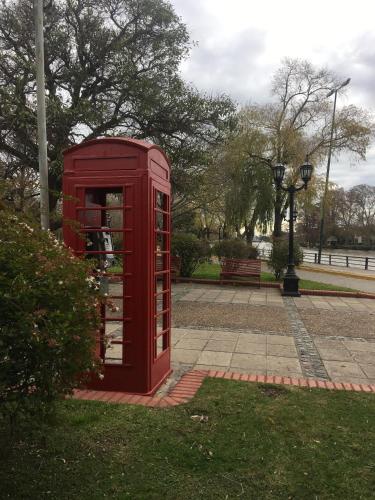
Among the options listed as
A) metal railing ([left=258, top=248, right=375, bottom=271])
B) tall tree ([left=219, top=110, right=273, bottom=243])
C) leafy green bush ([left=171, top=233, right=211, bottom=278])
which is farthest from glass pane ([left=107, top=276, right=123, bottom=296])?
tall tree ([left=219, top=110, right=273, bottom=243])

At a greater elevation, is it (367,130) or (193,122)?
(367,130)

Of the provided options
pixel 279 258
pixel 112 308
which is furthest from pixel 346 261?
pixel 112 308

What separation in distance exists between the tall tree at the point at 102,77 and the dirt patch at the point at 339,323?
25.0ft

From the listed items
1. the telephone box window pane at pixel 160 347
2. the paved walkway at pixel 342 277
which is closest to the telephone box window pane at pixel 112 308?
the telephone box window pane at pixel 160 347

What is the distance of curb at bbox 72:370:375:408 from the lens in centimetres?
433

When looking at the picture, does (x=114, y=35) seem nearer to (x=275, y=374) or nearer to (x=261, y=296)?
(x=261, y=296)

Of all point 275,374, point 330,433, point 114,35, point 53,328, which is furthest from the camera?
point 114,35

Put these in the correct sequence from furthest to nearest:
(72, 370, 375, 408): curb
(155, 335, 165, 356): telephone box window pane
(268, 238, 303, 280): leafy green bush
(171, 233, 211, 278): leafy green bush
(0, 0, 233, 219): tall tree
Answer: (268, 238, 303, 280): leafy green bush, (171, 233, 211, 278): leafy green bush, (0, 0, 233, 219): tall tree, (155, 335, 165, 356): telephone box window pane, (72, 370, 375, 408): curb

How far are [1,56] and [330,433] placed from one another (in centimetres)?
1340

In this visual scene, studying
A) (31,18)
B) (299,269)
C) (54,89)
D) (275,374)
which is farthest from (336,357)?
(299,269)

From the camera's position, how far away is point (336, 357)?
6.29 m

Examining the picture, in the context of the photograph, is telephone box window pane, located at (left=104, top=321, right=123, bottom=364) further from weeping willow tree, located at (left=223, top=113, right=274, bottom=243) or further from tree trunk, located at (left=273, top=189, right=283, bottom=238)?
tree trunk, located at (left=273, top=189, right=283, bottom=238)

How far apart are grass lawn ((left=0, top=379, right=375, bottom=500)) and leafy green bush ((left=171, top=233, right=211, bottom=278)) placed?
1207 cm

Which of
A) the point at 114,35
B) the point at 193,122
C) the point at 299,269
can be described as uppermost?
the point at 114,35
